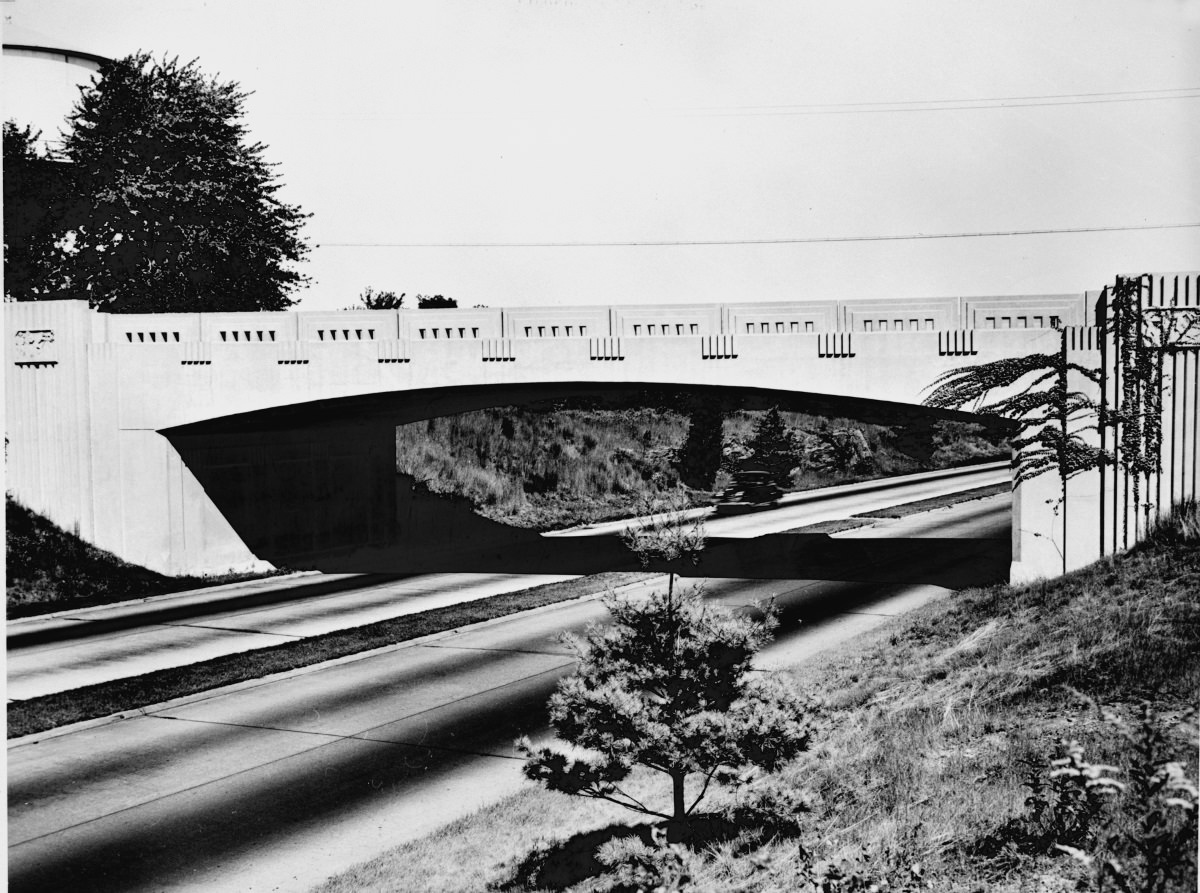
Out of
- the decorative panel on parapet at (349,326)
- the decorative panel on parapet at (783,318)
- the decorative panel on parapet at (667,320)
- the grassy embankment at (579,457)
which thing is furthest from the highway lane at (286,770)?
the grassy embankment at (579,457)

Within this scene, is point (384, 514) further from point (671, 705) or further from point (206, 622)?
point (671, 705)

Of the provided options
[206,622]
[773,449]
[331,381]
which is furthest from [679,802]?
[773,449]

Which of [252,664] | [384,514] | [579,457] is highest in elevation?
[579,457]

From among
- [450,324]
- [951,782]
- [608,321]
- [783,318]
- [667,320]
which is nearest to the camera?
[951,782]

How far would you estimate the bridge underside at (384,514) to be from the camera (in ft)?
87.7

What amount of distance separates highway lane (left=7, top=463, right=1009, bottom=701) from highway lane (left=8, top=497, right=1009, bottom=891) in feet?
→ 9.75

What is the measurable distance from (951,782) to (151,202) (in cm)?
3720

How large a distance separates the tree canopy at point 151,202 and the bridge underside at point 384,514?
11.2 m

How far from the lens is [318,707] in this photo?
15.8m

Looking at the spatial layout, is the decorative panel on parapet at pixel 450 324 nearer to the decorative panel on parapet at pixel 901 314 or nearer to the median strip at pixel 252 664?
the median strip at pixel 252 664

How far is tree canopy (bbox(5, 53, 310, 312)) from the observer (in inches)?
1492

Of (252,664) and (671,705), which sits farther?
(252,664)

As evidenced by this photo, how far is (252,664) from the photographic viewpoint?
18312 millimetres

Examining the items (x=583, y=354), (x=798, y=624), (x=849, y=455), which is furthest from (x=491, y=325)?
(x=849, y=455)
